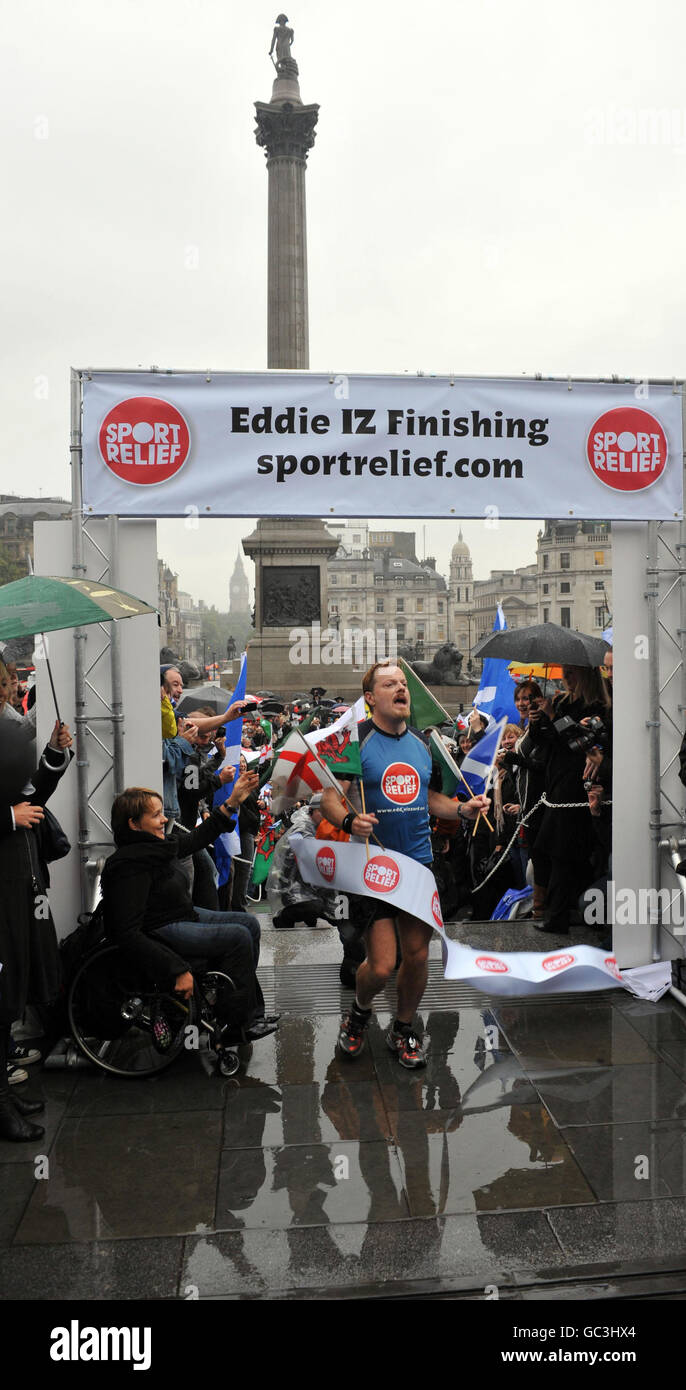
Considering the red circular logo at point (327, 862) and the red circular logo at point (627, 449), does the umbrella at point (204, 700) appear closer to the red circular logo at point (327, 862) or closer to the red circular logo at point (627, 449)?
the red circular logo at point (327, 862)

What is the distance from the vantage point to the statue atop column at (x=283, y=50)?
138 ft

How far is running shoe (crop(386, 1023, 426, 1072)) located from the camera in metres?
5.26

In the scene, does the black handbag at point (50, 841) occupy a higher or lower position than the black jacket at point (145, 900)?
higher

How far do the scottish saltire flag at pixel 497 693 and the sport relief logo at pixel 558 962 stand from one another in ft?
4.99

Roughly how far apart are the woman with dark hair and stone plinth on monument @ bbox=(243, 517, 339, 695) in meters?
28.0

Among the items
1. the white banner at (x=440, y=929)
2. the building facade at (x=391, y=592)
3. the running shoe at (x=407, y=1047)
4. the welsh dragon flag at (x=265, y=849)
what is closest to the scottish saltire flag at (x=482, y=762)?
the white banner at (x=440, y=929)

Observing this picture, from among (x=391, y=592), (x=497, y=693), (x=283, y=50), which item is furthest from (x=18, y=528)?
(x=497, y=693)

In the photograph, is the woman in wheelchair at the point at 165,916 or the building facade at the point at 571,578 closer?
the woman in wheelchair at the point at 165,916

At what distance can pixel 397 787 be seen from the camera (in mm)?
5355

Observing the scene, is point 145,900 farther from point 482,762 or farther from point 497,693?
point 497,693

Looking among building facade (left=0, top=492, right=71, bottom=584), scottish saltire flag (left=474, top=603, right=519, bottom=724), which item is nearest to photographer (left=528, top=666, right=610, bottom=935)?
scottish saltire flag (left=474, top=603, right=519, bottom=724)

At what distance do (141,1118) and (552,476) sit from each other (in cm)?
422

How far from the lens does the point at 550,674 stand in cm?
1098
